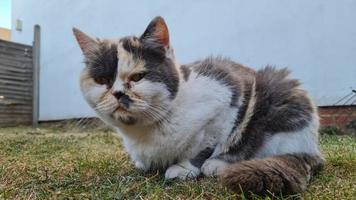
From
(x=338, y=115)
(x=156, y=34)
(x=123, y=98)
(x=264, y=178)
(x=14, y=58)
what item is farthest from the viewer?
(x=14, y=58)

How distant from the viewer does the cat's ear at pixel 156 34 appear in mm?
1561

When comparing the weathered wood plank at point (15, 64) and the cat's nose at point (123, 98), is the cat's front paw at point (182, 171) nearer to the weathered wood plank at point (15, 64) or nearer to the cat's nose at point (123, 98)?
the cat's nose at point (123, 98)

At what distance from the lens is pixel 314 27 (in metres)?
3.89

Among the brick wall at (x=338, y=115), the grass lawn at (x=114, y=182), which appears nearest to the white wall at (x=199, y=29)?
the brick wall at (x=338, y=115)

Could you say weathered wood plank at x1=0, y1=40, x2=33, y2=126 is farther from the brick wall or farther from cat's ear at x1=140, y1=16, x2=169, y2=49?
cat's ear at x1=140, y1=16, x2=169, y2=49

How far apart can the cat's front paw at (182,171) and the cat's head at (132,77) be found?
217 millimetres

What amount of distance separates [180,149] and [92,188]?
408mm

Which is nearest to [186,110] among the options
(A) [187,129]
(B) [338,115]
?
(A) [187,129]

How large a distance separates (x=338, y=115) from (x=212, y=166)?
2672mm

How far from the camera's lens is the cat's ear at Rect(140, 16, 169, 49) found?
5.12 ft

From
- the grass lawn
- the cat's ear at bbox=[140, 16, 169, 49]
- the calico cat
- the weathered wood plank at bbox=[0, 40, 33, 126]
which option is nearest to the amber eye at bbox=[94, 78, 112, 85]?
the calico cat

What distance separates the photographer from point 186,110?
1618 millimetres

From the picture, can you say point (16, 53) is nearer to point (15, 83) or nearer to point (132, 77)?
point (15, 83)

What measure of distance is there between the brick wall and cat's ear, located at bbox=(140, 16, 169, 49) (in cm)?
265
